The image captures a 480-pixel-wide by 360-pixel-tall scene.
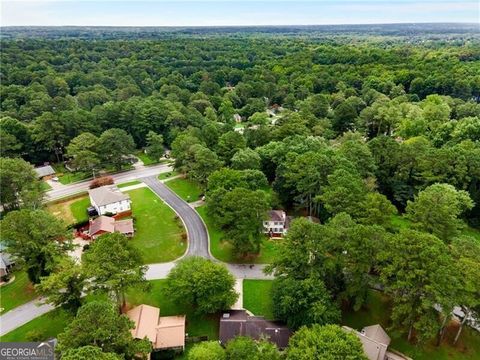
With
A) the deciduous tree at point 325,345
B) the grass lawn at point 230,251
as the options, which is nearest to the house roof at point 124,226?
the grass lawn at point 230,251

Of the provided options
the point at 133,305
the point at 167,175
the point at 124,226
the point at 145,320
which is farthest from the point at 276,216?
the point at 167,175

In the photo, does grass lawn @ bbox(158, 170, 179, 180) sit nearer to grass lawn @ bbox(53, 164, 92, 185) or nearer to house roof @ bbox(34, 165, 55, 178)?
grass lawn @ bbox(53, 164, 92, 185)

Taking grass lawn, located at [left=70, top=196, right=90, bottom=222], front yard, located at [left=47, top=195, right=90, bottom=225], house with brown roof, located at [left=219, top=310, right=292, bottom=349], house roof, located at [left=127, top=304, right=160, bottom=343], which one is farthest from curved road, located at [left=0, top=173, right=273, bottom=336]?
house with brown roof, located at [left=219, top=310, right=292, bottom=349]

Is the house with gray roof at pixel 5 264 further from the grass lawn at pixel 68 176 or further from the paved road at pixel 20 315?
the grass lawn at pixel 68 176

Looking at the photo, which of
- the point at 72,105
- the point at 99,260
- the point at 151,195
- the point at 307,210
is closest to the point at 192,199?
the point at 151,195

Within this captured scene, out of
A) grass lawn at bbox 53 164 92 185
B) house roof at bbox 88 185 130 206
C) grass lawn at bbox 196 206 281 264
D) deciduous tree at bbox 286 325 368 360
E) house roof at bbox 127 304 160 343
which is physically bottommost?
grass lawn at bbox 196 206 281 264

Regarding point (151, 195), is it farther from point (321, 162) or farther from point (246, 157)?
point (321, 162)
